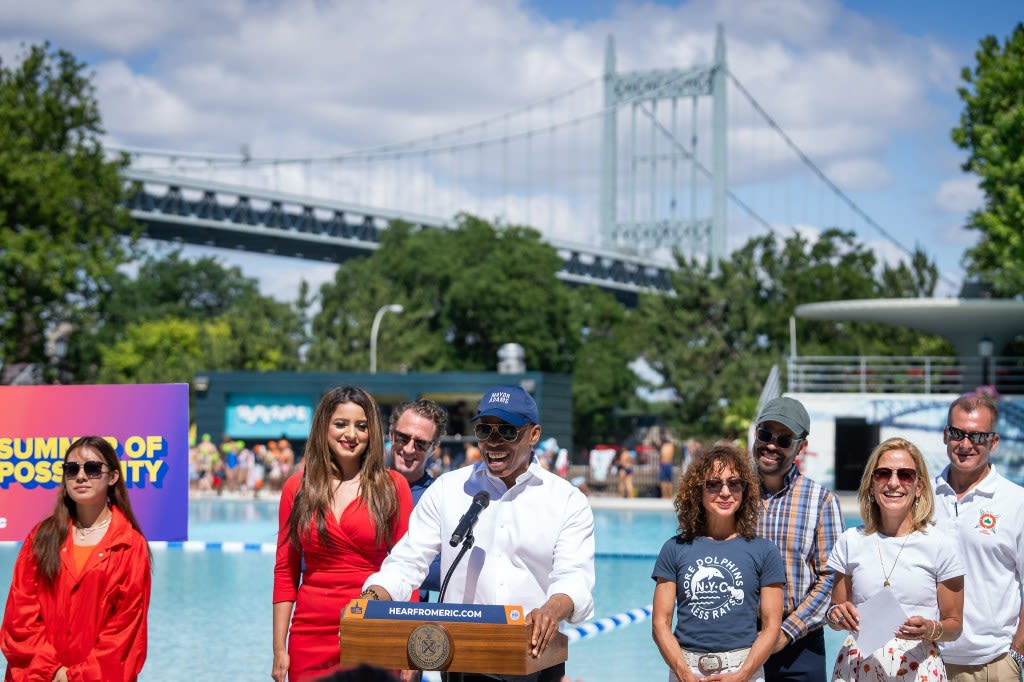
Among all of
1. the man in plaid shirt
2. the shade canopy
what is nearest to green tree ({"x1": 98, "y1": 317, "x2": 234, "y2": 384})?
the shade canopy

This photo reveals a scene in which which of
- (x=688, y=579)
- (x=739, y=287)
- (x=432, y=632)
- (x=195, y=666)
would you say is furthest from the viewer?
(x=739, y=287)

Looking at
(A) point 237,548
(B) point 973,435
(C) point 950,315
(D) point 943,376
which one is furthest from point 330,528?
(D) point 943,376

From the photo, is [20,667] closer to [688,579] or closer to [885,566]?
[688,579]

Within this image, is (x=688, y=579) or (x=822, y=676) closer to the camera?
(x=688, y=579)

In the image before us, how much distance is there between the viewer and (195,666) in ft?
33.6

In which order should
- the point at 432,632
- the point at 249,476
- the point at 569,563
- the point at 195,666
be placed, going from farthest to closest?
1. the point at 249,476
2. the point at 195,666
3. the point at 569,563
4. the point at 432,632

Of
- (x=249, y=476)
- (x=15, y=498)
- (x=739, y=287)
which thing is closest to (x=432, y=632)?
(x=15, y=498)

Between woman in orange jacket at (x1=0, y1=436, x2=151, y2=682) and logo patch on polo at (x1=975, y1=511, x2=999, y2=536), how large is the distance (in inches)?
124

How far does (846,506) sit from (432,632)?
25.5m

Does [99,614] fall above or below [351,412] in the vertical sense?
below

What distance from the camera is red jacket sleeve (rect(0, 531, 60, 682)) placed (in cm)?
468

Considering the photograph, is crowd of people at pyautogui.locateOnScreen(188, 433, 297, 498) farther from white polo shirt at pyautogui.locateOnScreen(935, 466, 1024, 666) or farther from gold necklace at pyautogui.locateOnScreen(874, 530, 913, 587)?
gold necklace at pyautogui.locateOnScreen(874, 530, 913, 587)

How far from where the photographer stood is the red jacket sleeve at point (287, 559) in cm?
488

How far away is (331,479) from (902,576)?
2051mm
